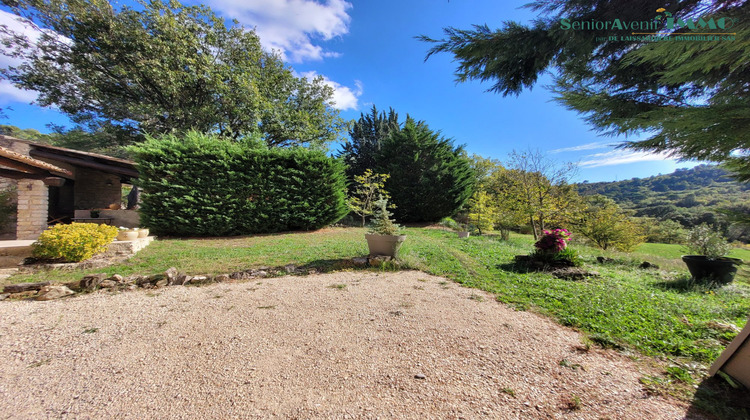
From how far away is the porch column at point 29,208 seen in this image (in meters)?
6.68

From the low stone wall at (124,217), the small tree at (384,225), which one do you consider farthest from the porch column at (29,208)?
the small tree at (384,225)

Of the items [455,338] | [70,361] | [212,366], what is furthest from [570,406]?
[70,361]

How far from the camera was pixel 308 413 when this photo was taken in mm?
1443

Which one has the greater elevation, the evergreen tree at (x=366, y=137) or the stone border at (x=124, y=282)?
the evergreen tree at (x=366, y=137)

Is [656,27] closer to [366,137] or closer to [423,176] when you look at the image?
[423,176]

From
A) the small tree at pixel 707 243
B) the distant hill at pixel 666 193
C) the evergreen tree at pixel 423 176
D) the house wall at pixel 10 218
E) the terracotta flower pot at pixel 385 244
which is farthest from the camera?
the distant hill at pixel 666 193

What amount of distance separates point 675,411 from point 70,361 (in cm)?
412

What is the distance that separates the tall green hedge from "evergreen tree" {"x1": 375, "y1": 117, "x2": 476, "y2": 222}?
492 cm

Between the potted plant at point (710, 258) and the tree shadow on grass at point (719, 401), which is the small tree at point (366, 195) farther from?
the tree shadow on grass at point (719, 401)

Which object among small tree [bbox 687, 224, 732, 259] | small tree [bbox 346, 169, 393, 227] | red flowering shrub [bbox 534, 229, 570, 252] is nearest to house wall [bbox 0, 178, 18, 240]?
small tree [bbox 346, 169, 393, 227]

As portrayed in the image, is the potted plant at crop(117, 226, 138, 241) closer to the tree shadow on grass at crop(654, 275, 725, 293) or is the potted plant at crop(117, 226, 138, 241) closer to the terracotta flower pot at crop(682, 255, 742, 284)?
the tree shadow on grass at crop(654, 275, 725, 293)

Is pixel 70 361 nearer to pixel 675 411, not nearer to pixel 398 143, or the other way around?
pixel 675 411

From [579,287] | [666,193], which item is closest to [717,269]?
[579,287]

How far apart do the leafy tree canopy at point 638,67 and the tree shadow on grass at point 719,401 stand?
1.64m
